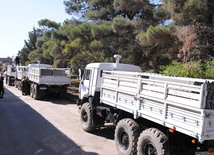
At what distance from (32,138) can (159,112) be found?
4335mm

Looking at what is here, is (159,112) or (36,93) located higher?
(159,112)

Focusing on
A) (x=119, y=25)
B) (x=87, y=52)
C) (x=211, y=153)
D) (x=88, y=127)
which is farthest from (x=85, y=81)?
(x=87, y=52)

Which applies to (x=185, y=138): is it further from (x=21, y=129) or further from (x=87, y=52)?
(x=87, y=52)

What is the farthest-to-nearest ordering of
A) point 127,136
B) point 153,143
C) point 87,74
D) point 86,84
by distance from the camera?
point 87,74 → point 86,84 → point 127,136 → point 153,143

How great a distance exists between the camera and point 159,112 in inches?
160

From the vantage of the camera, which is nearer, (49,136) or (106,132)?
(49,136)

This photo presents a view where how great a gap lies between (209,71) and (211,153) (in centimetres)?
241

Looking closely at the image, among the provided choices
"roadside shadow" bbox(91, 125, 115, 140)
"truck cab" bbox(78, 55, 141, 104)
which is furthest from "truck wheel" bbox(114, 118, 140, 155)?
"truck cab" bbox(78, 55, 141, 104)

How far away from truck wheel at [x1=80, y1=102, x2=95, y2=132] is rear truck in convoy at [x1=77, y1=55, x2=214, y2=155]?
0.14 metres

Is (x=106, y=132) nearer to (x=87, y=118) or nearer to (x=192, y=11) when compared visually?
(x=87, y=118)

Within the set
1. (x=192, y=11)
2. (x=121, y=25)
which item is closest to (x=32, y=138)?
Result: (x=192, y=11)

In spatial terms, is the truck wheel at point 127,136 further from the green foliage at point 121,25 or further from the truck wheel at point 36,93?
the truck wheel at point 36,93

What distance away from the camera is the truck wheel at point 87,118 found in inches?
267

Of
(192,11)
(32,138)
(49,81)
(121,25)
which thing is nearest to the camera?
(32,138)
